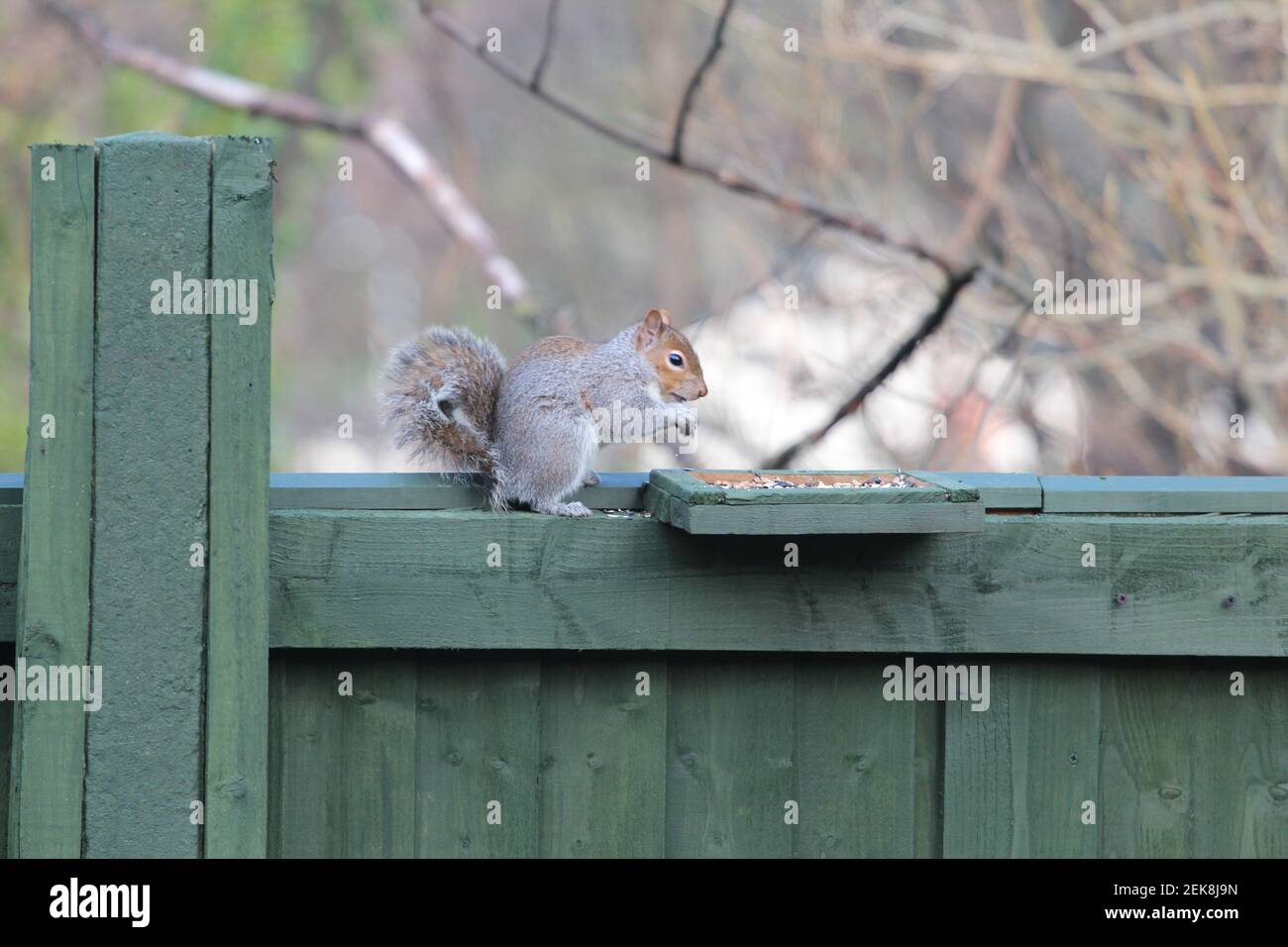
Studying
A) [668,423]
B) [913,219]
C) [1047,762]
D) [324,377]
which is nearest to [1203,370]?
[913,219]

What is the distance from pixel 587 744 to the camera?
5.50 ft

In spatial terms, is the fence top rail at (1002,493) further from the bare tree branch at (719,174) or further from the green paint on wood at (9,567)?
the bare tree branch at (719,174)

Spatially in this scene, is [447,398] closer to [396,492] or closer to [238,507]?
[396,492]

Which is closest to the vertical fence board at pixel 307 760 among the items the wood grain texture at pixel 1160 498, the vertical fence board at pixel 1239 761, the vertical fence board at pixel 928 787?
the vertical fence board at pixel 928 787

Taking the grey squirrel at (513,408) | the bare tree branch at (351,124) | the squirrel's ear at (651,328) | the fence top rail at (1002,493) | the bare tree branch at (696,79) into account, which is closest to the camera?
the fence top rail at (1002,493)

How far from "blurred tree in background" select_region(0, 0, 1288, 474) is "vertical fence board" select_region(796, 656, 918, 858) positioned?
3.45ft

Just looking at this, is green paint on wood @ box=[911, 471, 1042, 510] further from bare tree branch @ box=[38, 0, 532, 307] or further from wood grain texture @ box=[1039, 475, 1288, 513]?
bare tree branch @ box=[38, 0, 532, 307]

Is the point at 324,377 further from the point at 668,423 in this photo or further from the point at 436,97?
the point at 668,423

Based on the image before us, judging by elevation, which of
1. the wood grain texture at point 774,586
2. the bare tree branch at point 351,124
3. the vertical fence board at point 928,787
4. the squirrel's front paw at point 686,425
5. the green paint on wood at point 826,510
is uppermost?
the bare tree branch at point 351,124

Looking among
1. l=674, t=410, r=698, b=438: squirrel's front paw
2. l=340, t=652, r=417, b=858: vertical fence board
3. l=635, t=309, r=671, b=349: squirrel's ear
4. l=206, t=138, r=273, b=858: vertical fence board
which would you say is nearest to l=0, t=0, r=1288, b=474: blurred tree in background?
l=635, t=309, r=671, b=349: squirrel's ear

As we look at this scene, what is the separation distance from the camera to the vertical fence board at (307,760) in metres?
1.66

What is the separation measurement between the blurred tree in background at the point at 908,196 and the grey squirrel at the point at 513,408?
63 cm

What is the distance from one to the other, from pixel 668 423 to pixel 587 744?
2.35 feet

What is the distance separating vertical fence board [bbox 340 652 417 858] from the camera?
5.46 ft
